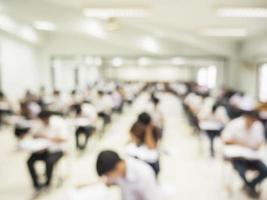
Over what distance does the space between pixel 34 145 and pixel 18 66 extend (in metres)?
9.76

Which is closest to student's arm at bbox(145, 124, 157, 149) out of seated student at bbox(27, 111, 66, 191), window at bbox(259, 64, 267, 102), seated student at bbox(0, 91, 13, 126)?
seated student at bbox(27, 111, 66, 191)

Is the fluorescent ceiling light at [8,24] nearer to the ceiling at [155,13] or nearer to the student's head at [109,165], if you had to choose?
the ceiling at [155,13]

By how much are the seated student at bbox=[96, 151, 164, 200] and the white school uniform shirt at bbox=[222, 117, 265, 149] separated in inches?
109

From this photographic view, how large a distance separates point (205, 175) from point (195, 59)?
36.8ft

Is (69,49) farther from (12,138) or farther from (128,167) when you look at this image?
(128,167)

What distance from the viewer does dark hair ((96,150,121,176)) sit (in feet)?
8.02

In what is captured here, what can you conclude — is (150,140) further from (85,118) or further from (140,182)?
(85,118)

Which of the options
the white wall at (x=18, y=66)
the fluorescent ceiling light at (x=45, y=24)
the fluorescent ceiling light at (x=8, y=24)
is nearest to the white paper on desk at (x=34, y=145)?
the fluorescent ceiling light at (x=45, y=24)

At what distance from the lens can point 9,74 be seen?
1303cm

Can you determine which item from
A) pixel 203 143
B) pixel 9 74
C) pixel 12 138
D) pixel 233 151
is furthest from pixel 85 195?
pixel 9 74

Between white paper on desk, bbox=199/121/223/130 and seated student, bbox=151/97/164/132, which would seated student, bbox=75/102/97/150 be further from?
white paper on desk, bbox=199/121/223/130

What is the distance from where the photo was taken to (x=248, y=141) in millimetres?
4957

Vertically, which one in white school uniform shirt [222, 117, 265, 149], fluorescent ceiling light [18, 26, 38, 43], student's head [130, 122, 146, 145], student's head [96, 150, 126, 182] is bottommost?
white school uniform shirt [222, 117, 265, 149]

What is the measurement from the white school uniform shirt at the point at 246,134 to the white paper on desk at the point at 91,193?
9.75 ft
